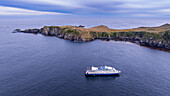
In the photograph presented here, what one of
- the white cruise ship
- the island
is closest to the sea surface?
the white cruise ship

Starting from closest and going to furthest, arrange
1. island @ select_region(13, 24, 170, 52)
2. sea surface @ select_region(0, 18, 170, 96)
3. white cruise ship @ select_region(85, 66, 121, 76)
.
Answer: sea surface @ select_region(0, 18, 170, 96) → white cruise ship @ select_region(85, 66, 121, 76) → island @ select_region(13, 24, 170, 52)

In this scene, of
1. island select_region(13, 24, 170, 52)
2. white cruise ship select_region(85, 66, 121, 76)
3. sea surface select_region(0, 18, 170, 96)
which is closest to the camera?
sea surface select_region(0, 18, 170, 96)

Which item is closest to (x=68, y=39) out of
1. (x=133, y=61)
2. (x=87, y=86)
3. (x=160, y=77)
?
(x=133, y=61)

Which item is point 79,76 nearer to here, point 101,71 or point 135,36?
point 101,71

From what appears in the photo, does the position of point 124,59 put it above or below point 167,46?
below

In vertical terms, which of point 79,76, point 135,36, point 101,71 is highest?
point 135,36

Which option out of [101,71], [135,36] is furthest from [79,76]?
[135,36]

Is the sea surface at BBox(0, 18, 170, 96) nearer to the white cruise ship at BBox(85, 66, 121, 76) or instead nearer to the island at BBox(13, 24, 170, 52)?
the white cruise ship at BBox(85, 66, 121, 76)

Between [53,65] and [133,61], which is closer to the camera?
[53,65]

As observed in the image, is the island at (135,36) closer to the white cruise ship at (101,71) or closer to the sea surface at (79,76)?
the sea surface at (79,76)

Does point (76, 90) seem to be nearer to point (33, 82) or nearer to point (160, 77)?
point (33, 82)

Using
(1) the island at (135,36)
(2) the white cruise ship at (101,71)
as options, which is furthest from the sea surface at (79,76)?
(1) the island at (135,36)
